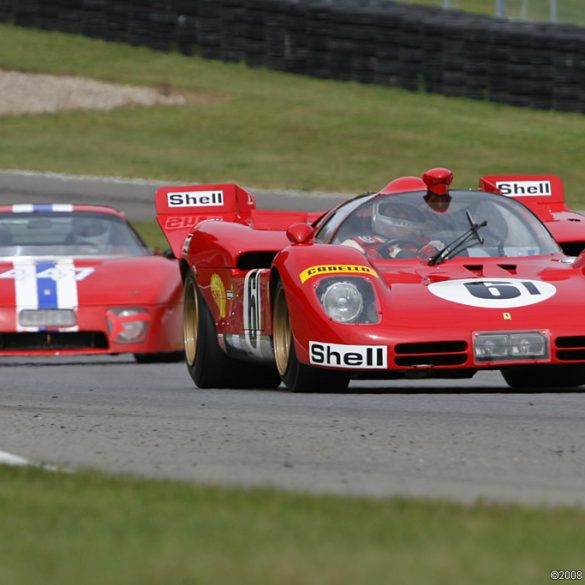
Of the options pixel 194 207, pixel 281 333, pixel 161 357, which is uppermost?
pixel 194 207

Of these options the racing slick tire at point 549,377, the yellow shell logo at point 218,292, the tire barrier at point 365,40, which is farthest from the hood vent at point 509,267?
the tire barrier at point 365,40

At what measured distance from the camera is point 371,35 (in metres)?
25.4

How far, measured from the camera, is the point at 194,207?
10344mm

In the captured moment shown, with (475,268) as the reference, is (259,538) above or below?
above

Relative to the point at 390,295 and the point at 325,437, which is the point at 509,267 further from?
the point at 325,437

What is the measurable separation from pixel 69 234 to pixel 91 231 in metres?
0.17

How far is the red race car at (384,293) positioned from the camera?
299 inches

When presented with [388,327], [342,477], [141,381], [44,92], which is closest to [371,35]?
[44,92]

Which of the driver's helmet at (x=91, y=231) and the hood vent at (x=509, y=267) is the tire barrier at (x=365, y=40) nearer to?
the driver's helmet at (x=91, y=231)

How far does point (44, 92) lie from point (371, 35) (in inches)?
255

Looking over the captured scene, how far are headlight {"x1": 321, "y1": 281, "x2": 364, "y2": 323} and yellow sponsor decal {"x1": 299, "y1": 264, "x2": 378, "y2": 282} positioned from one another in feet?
0.26

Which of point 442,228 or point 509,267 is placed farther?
point 442,228

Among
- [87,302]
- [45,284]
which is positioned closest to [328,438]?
[87,302]

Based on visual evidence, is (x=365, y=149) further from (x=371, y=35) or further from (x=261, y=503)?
(x=261, y=503)
